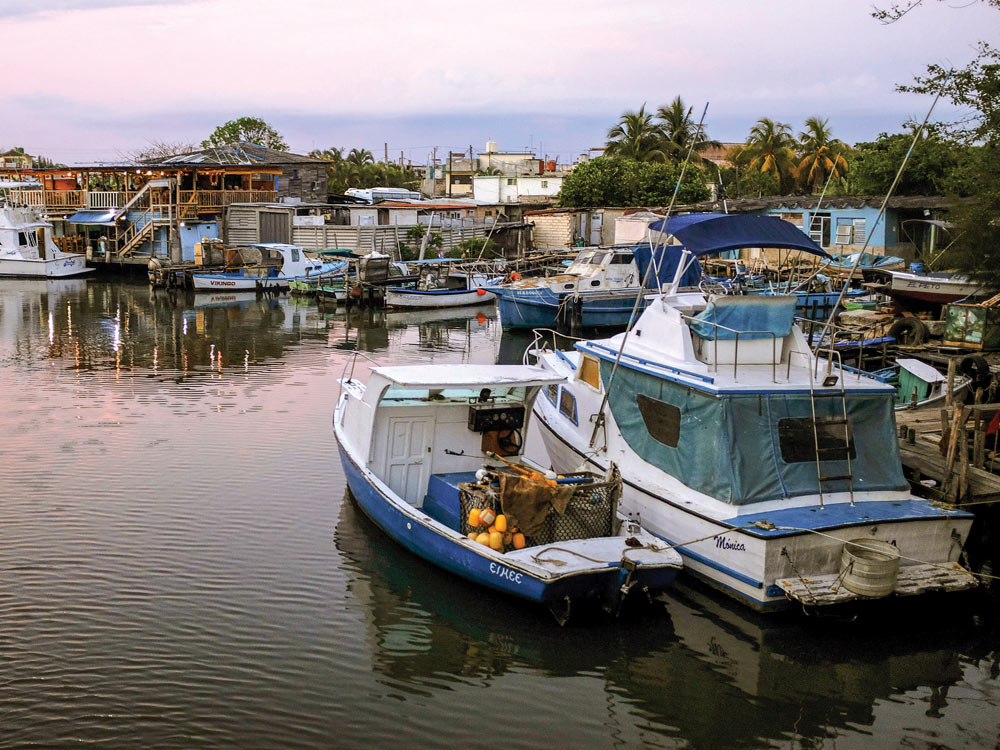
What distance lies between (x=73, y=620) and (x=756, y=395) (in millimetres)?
8182

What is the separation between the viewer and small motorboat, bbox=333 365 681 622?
10.4m

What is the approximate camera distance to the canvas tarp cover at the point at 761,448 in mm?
11172

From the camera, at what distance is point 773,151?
55.2 metres

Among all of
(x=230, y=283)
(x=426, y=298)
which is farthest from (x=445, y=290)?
(x=230, y=283)

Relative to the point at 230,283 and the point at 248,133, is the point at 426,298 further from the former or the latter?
the point at 248,133

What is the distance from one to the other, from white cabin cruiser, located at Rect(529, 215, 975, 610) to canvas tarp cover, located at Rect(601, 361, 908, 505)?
2cm

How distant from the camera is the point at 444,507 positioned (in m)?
12.6

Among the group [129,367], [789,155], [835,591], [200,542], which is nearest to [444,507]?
[200,542]

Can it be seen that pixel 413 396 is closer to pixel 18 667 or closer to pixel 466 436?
pixel 466 436

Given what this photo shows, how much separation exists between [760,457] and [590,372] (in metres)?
3.78

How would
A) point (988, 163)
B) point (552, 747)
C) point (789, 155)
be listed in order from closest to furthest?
point (552, 747)
point (988, 163)
point (789, 155)

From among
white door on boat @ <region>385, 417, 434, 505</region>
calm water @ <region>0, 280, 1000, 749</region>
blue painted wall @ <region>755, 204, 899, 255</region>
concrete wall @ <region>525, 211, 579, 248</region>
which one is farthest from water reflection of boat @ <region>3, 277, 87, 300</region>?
white door on boat @ <region>385, 417, 434, 505</region>

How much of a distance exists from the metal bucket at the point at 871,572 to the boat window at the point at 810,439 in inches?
57.4

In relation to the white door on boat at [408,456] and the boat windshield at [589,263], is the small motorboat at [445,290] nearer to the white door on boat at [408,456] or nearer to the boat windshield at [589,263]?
the boat windshield at [589,263]
